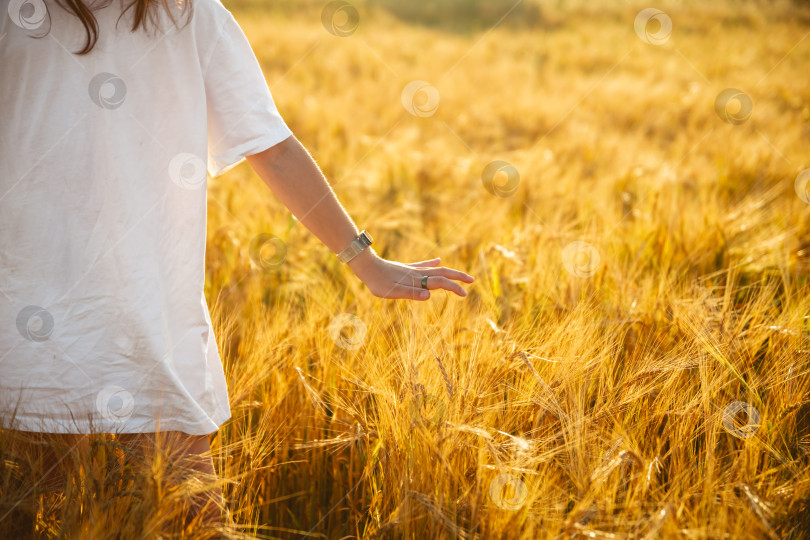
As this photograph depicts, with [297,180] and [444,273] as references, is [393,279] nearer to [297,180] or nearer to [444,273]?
[444,273]

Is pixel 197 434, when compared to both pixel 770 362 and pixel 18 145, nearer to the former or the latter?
pixel 18 145

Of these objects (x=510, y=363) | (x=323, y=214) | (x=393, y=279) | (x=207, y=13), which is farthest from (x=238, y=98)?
(x=510, y=363)

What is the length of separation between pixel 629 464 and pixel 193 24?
3.57 ft

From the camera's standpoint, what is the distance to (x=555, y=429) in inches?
43.1

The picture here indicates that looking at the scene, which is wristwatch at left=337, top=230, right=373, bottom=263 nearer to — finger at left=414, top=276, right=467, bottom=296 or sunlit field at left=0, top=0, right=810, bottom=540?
finger at left=414, top=276, right=467, bottom=296

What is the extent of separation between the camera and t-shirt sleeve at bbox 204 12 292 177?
2.96 ft

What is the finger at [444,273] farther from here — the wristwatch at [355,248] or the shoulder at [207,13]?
the shoulder at [207,13]

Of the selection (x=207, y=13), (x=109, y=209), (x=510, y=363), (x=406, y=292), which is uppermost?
(x=207, y=13)

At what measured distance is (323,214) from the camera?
97 cm

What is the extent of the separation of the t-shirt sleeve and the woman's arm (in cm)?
3

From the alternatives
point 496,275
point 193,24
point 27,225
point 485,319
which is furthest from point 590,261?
point 27,225

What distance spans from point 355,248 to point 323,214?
0.08 metres

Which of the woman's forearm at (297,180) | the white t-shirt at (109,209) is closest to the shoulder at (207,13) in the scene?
Answer: the white t-shirt at (109,209)

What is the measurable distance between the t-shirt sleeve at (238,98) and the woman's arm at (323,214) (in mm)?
33
